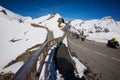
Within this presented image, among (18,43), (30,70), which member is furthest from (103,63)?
(18,43)

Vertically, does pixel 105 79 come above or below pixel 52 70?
below

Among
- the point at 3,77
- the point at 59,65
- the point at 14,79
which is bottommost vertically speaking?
the point at 3,77

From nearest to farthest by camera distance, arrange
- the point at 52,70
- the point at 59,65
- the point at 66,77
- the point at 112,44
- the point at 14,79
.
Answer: the point at 14,79 < the point at 66,77 < the point at 52,70 < the point at 59,65 < the point at 112,44

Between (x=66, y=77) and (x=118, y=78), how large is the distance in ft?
8.34

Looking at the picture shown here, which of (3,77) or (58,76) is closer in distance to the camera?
(58,76)

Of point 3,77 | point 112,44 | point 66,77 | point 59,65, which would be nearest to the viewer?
point 66,77

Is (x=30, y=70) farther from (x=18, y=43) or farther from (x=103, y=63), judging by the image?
(x=18, y=43)

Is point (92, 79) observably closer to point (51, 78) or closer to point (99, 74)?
point (99, 74)

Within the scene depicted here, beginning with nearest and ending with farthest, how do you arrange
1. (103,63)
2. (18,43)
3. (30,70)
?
(30,70) → (103,63) → (18,43)

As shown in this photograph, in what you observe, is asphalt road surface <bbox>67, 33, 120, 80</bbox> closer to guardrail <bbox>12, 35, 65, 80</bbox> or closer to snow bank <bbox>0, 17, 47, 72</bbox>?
guardrail <bbox>12, 35, 65, 80</bbox>

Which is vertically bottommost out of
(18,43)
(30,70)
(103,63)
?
(18,43)

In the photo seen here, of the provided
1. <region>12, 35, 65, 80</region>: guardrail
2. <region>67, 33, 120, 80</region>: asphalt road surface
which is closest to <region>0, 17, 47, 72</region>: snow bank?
<region>67, 33, 120, 80</region>: asphalt road surface

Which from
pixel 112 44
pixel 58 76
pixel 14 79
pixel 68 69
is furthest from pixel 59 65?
pixel 112 44

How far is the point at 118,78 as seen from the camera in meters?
6.72
